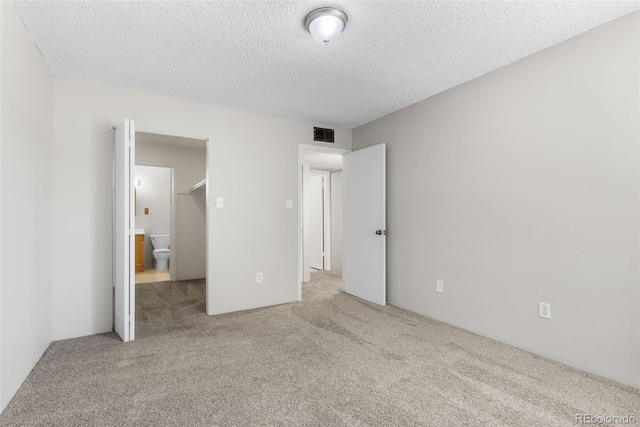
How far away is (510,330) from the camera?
256cm

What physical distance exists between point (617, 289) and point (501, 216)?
87 cm

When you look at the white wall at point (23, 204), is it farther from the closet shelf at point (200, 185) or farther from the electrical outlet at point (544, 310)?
the electrical outlet at point (544, 310)

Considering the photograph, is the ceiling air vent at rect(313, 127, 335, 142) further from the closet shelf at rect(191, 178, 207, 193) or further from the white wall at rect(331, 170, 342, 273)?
the white wall at rect(331, 170, 342, 273)

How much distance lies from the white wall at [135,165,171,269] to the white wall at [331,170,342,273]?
3.39 meters

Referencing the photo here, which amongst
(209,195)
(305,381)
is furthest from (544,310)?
(209,195)

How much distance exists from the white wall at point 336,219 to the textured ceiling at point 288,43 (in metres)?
2.96

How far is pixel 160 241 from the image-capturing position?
20.8ft

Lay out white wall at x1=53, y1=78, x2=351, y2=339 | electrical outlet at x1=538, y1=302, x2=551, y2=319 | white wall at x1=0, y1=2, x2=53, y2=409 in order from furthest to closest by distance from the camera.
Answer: white wall at x1=53, y1=78, x2=351, y2=339 < electrical outlet at x1=538, y1=302, x2=551, y2=319 < white wall at x1=0, y1=2, x2=53, y2=409

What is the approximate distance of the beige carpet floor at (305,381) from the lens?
5.45 feet

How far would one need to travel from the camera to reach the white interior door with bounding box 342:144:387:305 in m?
3.77

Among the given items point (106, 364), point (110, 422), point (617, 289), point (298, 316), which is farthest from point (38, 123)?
point (617, 289)

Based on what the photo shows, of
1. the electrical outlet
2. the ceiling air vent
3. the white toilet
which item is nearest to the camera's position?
the electrical outlet

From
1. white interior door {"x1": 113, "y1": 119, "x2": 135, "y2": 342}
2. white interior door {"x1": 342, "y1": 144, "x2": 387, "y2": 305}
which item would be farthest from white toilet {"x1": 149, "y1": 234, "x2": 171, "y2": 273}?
white interior door {"x1": 342, "y1": 144, "x2": 387, "y2": 305}

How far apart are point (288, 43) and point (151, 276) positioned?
→ 16.6 ft
